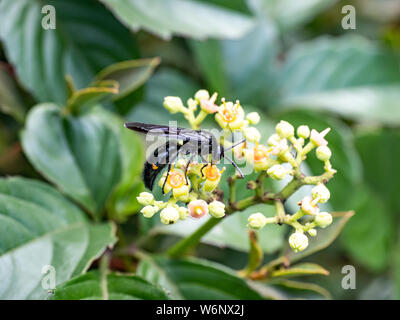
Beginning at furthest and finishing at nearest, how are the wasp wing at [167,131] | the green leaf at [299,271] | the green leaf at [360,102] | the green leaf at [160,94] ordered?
the green leaf at [360,102], the green leaf at [160,94], the green leaf at [299,271], the wasp wing at [167,131]

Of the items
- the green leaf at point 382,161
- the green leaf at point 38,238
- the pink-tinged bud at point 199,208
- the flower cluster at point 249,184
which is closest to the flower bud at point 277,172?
the flower cluster at point 249,184

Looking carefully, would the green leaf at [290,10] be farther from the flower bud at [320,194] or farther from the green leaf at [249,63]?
the flower bud at [320,194]

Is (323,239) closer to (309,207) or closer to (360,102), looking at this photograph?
(309,207)

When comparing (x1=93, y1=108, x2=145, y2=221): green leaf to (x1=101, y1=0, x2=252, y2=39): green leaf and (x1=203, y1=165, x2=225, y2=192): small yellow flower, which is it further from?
(x1=203, y1=165, x2=225, y2=192): small yellow flower

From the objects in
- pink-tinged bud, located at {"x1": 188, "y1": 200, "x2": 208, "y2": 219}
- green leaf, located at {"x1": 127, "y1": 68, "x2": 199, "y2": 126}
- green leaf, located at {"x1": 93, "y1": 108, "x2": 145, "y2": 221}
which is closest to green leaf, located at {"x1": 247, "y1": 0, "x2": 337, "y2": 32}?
green leaf, located at {"x1": 127, "y1": 68, "x2": 199, "y2": 126}

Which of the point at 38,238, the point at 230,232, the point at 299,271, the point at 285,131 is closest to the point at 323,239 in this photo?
the point at 299,271

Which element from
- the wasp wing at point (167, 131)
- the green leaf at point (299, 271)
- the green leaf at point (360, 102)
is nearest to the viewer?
the wasp wing at point (167, 131)

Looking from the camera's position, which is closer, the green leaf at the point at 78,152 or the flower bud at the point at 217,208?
the flower bud at the point at 217,208

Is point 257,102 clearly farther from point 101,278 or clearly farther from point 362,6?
point 101,278
